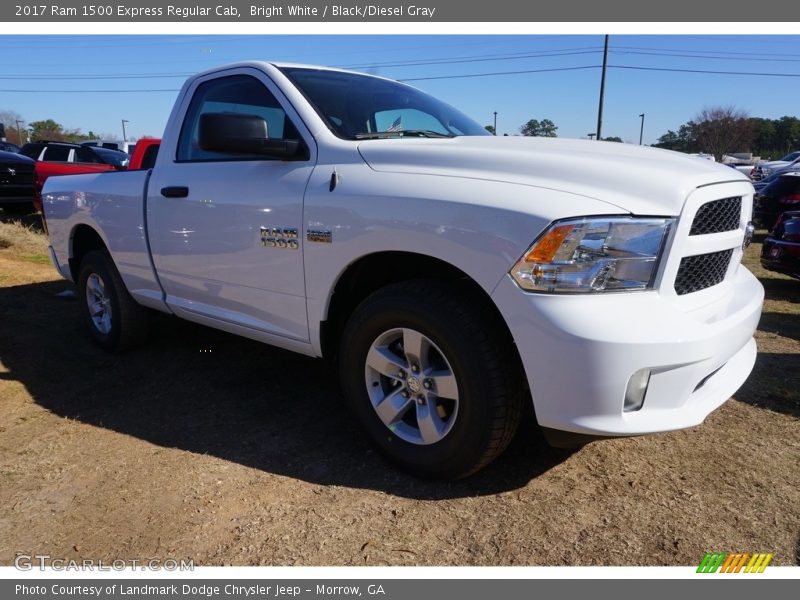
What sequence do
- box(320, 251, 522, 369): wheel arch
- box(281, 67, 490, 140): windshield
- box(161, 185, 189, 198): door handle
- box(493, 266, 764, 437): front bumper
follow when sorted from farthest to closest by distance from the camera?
1. box(161, 185, 189, 198): door handle
2. box(281, 67, 490, 140): windshield
3. box(320, 251, 522, 369): wheel arch
4. box(493, 266, 764, 437): front bumper

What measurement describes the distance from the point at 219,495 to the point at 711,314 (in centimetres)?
221

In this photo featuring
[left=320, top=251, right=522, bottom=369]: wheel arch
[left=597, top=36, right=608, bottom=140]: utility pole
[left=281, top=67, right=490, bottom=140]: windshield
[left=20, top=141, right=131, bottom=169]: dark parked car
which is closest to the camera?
[left=320, top=251, right=522, bottom=369]: wheel arch

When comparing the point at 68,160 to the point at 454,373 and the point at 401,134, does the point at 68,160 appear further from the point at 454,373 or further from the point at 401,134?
the point at 454,373

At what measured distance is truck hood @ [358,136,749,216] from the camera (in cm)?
216

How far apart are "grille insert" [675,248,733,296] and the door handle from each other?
2675 mm

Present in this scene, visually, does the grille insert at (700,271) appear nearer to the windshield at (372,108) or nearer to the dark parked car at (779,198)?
the windshield at (372,108)

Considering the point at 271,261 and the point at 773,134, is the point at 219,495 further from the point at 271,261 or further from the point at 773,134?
the point at 773,134

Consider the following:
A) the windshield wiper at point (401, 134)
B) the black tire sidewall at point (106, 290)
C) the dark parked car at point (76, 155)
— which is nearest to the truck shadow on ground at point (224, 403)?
the black tire sidewall at point (106, 290)

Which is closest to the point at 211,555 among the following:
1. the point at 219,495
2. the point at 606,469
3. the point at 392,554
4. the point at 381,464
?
the point at 219,495

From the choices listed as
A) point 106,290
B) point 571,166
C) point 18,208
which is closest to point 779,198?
point 571,166

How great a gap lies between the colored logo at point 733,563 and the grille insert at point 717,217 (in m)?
1.22

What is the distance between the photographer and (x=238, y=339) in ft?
15.9

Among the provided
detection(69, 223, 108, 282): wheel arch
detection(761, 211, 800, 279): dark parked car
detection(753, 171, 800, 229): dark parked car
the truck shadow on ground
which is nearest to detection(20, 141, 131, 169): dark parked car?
the truck shadow on ground

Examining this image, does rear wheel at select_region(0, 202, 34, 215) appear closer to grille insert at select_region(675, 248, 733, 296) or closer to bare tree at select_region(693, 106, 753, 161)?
grille insert at select_region(675, 248, 733, 296)
